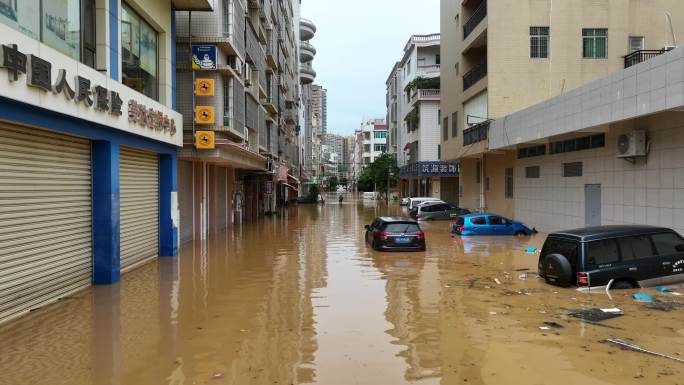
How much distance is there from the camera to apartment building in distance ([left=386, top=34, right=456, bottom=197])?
52.1 metres

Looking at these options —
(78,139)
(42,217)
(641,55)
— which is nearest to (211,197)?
(78,139)

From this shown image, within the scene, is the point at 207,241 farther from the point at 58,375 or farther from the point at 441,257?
the point at 58,375

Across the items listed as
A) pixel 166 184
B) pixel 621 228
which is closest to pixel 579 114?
pixel 621 228

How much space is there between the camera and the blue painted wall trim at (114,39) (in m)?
12.4

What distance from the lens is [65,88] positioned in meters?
9.71

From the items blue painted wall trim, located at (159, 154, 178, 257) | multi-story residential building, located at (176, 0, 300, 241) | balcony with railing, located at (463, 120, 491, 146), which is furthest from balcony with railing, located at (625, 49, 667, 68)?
blue painted wall trim, located at (159, 154, 178, 257)

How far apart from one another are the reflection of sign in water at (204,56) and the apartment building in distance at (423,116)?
32107mm

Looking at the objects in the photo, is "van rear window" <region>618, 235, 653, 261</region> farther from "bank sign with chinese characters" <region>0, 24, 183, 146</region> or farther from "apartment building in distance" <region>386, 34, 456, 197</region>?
"apartment building in distance" <region>386, 34, 456, 197</region>

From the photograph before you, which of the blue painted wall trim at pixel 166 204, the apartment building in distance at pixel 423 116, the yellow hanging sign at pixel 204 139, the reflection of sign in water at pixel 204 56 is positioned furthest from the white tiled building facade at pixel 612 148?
the apartment building in distance at pixel 423 116

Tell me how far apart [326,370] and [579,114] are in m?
16.4

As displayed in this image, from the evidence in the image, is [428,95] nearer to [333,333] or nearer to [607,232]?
[607,232]

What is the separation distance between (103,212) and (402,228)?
34.1ft

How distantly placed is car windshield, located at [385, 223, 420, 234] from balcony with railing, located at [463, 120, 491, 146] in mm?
11881

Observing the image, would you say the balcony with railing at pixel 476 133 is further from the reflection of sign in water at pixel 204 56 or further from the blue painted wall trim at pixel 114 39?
the blue painted wall trim at pixel 114 39
